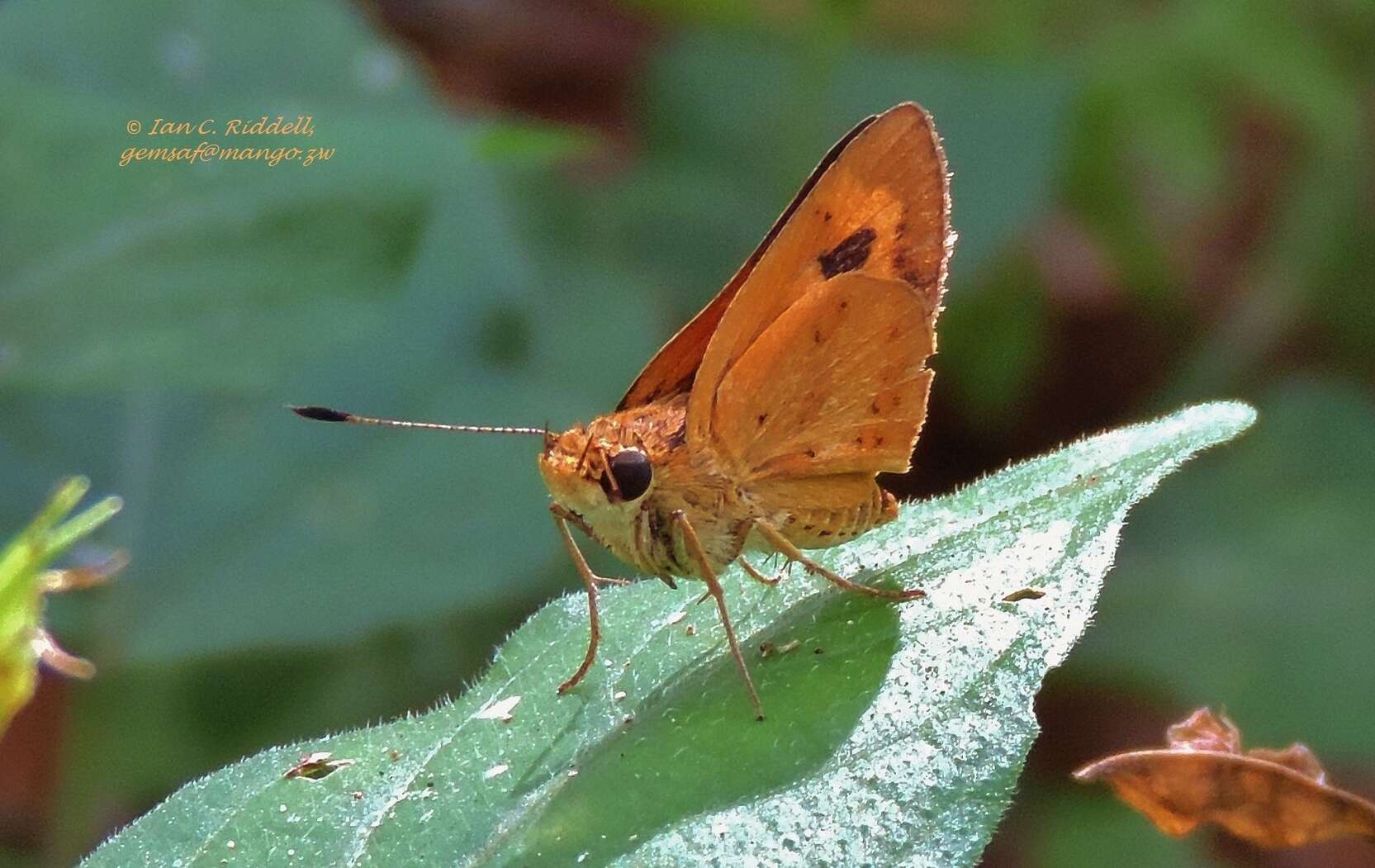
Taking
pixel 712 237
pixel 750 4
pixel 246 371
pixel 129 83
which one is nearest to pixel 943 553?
pixel 246 371

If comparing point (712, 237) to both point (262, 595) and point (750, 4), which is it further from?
point (262, 595)

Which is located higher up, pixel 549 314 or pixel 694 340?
pixel 694 340

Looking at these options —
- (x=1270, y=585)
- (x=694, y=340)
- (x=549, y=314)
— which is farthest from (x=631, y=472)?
(x=1270, y=585)

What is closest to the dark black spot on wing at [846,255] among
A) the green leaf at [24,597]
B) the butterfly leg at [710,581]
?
the butterfly leg at [710,581]

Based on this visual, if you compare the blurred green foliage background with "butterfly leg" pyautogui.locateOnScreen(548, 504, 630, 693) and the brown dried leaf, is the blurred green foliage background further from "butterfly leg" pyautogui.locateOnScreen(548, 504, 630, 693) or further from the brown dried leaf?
the brown dried leaf

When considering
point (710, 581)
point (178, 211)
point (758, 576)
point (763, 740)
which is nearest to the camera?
point (763, 740)
